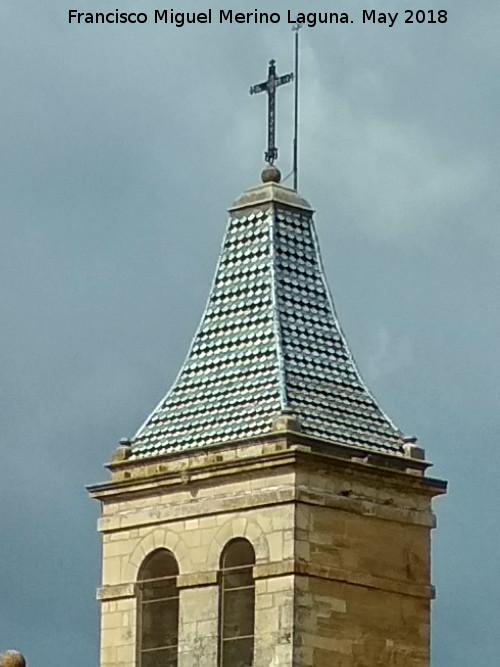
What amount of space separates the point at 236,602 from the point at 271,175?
6.58 metres

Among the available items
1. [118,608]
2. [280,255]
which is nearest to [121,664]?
[118,608]

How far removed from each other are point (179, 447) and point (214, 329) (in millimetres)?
2011

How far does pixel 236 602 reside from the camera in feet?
144

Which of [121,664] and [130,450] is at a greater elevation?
[130,450]

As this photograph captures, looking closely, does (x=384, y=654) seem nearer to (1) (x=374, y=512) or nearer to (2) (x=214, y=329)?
(1) (x=374, y=512)

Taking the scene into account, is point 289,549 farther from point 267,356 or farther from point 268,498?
point 267,356

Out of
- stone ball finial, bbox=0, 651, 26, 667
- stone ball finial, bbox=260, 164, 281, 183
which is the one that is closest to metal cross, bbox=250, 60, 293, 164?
stone ball finial, bbox=260, 164, 281, 183

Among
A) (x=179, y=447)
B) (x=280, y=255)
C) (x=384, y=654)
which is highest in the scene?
(x=280, y=255)

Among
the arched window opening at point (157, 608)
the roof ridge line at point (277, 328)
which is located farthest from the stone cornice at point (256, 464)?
the arched window opening at point (157, 608)

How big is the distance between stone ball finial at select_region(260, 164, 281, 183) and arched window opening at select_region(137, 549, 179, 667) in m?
5.79

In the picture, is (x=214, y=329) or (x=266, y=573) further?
(x=214, y=329)

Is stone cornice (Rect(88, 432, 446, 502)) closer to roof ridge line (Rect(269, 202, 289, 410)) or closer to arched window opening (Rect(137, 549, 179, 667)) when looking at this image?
roof ridge line (Rect(269, 202, 289, 410))

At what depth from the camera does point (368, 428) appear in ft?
147

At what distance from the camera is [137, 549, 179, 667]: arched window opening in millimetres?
44625
